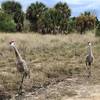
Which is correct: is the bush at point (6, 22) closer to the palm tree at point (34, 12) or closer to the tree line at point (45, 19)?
the tree line at point (45, 19)

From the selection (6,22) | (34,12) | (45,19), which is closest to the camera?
(6,22)

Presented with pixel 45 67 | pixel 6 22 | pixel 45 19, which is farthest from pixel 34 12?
pixel 45 67

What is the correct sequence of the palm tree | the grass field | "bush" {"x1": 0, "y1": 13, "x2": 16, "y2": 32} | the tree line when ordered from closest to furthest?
the grass field → "bush" {"x1": 0, "y1": 13, "x2": 16, "y2": 32} → the tree line → the palm tree

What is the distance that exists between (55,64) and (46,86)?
3770mm

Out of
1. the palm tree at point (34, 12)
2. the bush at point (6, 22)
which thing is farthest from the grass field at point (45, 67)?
the palm tree at point (34, 12)

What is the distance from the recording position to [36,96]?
534 inches

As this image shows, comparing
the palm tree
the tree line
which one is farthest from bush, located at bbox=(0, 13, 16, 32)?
the palm tree

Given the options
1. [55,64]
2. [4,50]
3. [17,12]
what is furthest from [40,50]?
[17,12]

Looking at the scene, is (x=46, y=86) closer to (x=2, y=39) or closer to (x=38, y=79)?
(x=38, y=79)

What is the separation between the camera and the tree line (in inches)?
1973

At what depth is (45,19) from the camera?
4953cm

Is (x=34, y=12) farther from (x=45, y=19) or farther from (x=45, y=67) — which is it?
(x=45, y=67)

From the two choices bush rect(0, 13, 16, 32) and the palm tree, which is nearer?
bush rect(0, 13, 16, 32)

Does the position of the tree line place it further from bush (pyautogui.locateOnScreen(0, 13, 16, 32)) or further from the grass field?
the grass field
